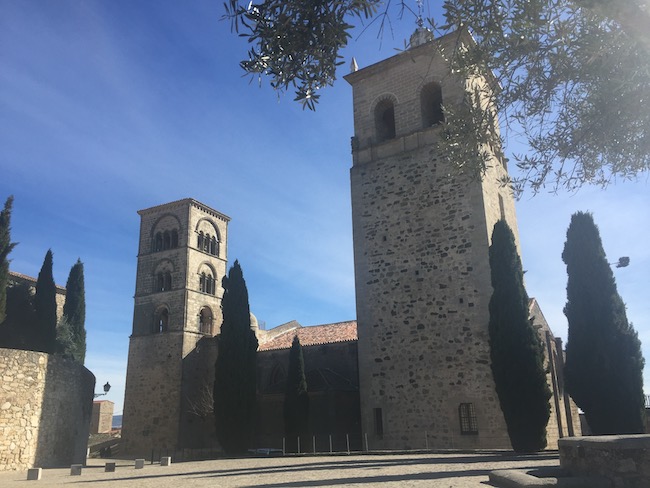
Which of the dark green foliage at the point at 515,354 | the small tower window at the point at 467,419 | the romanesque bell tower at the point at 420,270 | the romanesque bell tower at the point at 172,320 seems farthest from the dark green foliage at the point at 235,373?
the dark green foliage at the point at 515,354

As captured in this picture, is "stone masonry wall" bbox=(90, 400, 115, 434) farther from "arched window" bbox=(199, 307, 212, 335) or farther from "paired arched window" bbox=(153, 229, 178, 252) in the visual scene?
"paired arched window" bbox=(153, 229, 178, 252)

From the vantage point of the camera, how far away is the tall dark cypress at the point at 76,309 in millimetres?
29234

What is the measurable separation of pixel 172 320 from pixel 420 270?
1760 centimetres

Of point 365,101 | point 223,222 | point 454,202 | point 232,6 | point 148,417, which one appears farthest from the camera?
point 223,222

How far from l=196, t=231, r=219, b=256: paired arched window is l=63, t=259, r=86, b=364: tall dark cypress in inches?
268

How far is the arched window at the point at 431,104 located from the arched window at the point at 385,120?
4.43ft

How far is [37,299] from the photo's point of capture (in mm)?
27344

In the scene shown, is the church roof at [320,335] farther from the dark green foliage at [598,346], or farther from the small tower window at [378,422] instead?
the dark green foliage at [598,346]

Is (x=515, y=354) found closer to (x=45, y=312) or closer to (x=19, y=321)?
(x=45, y=312)

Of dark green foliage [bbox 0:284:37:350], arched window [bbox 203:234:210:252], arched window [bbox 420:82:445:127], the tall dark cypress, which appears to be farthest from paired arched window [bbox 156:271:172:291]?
arched window [bbox 420:82:445:127]

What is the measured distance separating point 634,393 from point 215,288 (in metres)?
24.3

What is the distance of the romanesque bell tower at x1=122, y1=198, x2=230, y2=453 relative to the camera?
2922cm

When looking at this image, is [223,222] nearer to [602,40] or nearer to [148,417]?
[148,417]

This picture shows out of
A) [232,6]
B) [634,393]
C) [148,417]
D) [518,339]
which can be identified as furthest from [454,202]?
[148,417]
